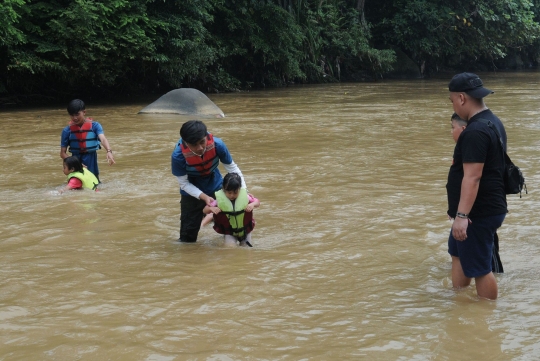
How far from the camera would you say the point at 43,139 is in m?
13.6

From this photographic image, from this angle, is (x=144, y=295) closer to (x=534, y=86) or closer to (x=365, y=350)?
(x=365, y=350)

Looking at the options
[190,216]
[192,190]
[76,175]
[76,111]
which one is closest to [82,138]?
[76,111]

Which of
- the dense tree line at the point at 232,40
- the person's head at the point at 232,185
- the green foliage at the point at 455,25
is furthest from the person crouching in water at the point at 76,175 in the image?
the green foliage at the point at 455,25

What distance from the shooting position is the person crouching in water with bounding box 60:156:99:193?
8.73 metres

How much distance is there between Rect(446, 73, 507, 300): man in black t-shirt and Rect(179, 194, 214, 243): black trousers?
256 cm

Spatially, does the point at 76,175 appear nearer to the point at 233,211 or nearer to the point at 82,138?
the point at 82,138

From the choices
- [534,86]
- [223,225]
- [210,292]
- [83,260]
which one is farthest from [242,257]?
[534,86]

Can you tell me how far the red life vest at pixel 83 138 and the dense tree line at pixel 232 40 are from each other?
31.2 feet

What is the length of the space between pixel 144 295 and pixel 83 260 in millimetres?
1144

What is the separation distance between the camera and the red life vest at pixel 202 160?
243 inches

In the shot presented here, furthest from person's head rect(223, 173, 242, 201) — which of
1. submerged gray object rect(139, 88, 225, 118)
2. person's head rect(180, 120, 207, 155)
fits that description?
submerged gray object rect(139, 88, 225, 118)

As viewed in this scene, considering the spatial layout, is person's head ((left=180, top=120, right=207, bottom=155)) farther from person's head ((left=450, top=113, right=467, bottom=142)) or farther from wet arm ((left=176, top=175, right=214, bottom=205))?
person's head ((left=450, top=113, right=467, bottom=142))

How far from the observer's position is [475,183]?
171 inches

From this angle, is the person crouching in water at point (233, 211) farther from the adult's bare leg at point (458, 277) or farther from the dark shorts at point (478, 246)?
the dark shorts at point (478, 246)
